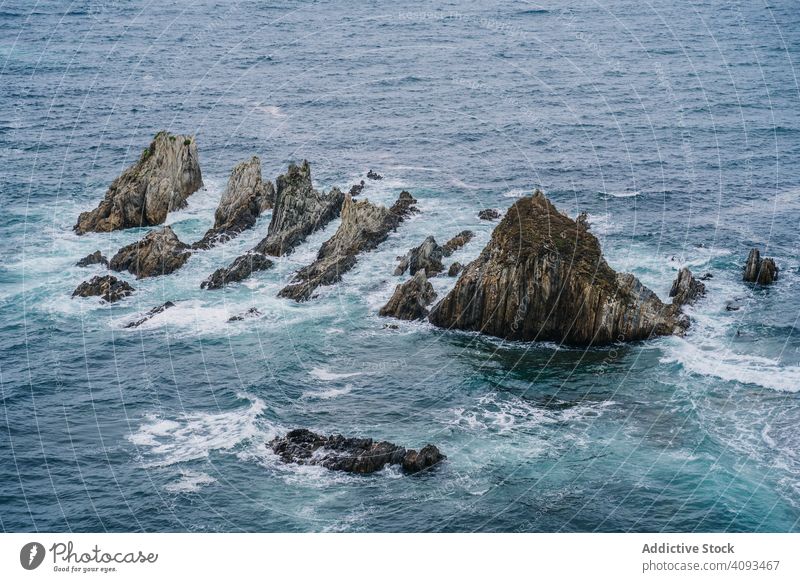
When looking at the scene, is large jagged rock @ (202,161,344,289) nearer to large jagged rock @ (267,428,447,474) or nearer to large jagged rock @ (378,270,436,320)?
large jagged rock @ (378,270,436,320)

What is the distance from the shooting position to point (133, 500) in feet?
229

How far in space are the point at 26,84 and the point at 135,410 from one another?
106 metres

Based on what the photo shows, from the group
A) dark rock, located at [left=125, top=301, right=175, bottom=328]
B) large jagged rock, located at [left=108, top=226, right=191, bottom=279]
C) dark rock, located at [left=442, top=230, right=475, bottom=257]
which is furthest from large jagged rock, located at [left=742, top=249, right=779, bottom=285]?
large jagged rock, located at [left=108, top=226, right=191, bottom=279]

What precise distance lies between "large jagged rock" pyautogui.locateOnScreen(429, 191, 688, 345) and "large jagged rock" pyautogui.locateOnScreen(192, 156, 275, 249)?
32494 millimetres

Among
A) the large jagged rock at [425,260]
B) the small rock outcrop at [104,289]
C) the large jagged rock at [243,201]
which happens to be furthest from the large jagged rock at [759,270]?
the small rock outcrop at [104,289]

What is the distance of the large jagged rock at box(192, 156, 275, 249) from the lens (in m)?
116

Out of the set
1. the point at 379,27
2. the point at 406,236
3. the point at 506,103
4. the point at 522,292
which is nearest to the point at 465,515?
the point at 522,292

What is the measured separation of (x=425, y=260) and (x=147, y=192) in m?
35.5

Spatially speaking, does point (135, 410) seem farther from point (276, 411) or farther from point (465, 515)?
point (465, 515)

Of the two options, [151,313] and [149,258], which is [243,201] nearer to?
[149,258]

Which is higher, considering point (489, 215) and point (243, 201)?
point (243, 201)

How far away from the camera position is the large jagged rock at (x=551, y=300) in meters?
89.6

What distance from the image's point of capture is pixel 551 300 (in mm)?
90188

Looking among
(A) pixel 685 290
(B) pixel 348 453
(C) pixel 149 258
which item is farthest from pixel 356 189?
(B) pixel 348 453
